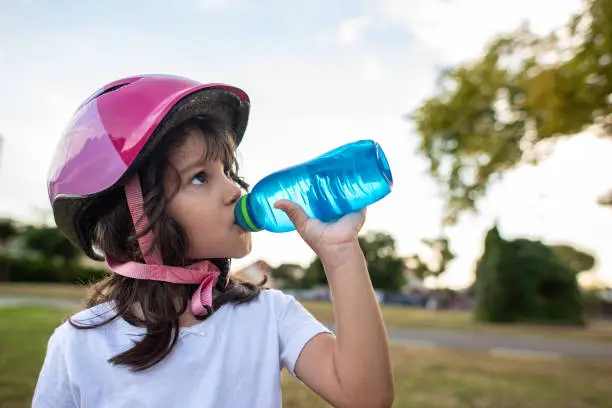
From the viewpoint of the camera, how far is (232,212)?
1.80 metres

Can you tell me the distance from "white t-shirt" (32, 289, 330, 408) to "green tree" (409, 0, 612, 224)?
6060mm

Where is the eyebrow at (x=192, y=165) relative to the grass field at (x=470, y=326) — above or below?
above

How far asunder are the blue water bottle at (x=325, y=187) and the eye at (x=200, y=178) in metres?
0.14

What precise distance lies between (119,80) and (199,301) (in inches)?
34.0

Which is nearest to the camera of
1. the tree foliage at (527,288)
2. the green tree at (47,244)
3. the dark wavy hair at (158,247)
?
the dark wavy hair at (158,247)

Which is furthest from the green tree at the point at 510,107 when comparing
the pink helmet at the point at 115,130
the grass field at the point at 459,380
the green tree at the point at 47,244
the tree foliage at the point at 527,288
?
the green tree at the point at 47,244

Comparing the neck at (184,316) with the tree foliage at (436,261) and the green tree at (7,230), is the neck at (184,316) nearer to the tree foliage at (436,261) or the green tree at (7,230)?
the tree foliage at (436,261)

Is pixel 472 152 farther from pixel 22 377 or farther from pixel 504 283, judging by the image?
pixel 504 283

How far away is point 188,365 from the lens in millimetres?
1697

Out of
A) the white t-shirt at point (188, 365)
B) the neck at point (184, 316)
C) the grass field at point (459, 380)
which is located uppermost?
the neck at point (184, 316)

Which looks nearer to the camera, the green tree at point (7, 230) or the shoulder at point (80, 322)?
the shoulder at point (80, 322)

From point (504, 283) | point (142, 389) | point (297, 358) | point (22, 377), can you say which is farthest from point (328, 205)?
point (504, 283)

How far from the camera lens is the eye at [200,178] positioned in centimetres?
183

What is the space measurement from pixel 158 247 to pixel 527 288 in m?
18.7
